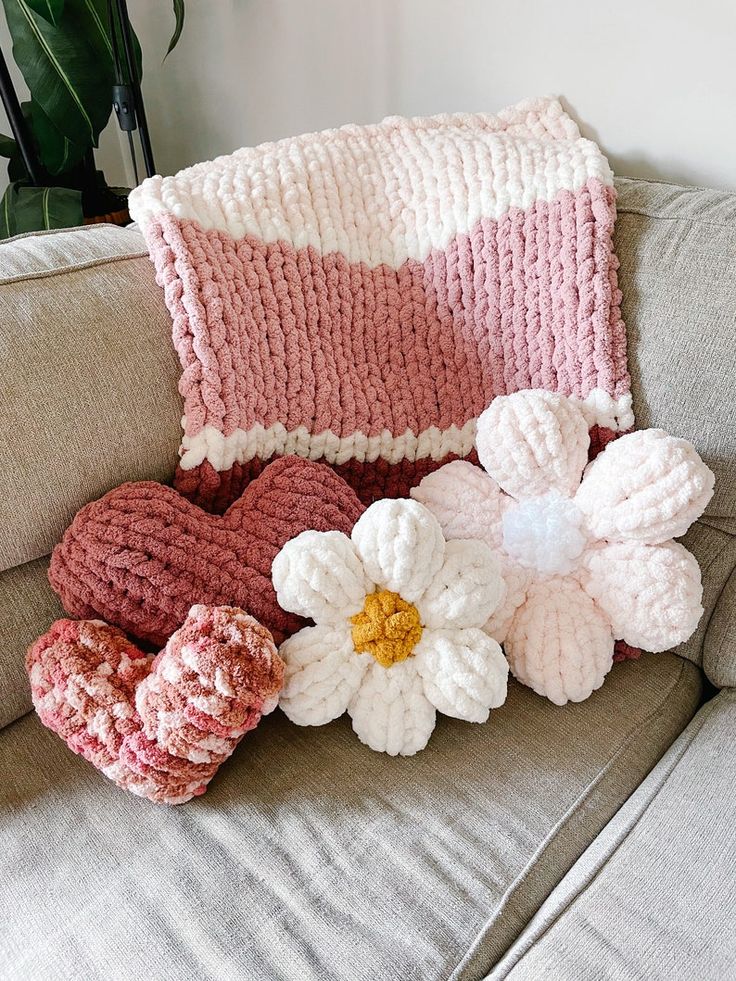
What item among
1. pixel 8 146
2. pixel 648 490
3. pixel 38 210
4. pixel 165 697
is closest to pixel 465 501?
pixel 648 490

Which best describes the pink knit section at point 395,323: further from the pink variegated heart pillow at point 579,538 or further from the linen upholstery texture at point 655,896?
the linen upholstery texture at point 655,896

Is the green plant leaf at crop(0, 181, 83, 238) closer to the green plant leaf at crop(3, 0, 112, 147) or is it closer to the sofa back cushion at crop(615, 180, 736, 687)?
the green plant leaf at crop(3, 0, 112, 147)

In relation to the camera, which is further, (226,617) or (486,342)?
(486,342)

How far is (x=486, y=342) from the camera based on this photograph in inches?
40.9

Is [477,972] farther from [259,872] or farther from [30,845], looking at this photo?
[30,845]

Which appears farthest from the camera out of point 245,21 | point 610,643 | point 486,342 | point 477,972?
point 245,21

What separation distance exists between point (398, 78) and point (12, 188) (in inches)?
28.2

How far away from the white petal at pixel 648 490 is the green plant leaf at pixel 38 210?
101cm

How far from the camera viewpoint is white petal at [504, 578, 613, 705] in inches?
35.6

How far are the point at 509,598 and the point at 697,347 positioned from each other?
38cm

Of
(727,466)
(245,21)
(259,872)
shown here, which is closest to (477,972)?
(259,872)

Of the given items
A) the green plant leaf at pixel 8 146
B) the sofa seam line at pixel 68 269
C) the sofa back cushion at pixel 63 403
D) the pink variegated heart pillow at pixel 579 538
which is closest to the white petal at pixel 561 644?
the pink variegated heart pillow at pixel 579 538

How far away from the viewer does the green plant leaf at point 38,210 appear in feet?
4.38

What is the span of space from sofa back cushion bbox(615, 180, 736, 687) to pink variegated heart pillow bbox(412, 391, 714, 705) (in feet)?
0.24
